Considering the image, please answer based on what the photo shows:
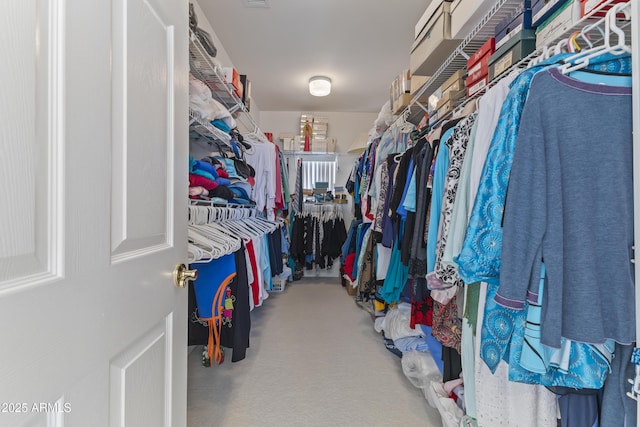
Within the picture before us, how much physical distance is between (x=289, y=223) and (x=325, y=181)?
943mm

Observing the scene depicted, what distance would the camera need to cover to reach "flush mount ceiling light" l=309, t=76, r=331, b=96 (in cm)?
365

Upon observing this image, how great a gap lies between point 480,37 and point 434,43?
0.34m

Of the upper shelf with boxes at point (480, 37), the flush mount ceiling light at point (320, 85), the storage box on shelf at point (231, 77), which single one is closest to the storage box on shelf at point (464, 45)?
the upper shelf with boxes at point (480, 37)

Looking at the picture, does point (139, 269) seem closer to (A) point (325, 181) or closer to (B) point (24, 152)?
(B) point (24, 152)

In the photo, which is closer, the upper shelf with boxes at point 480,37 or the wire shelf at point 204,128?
the upper shelf with boxes at point 480,37

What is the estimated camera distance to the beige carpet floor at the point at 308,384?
1.59 meters

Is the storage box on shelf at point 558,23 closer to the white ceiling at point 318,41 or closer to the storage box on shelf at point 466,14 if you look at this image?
the storage box on shelf at point 466,14

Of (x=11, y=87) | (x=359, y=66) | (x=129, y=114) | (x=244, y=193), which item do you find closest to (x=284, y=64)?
(x=359, y=66)

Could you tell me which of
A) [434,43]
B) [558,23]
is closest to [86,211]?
[558,23]

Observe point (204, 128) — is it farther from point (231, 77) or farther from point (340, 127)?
point (340, 127)

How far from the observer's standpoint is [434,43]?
1.88 metres

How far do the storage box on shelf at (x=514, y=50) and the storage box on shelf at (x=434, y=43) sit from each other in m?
0.54

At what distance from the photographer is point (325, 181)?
4957 millimetres

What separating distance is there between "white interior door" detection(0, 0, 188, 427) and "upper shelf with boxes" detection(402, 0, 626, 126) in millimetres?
1210
